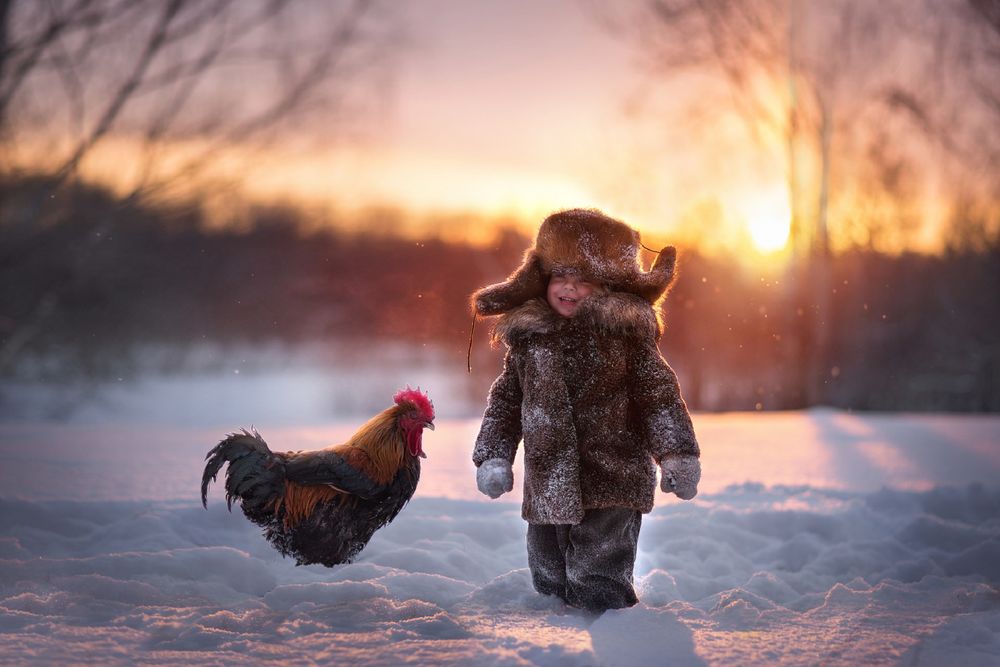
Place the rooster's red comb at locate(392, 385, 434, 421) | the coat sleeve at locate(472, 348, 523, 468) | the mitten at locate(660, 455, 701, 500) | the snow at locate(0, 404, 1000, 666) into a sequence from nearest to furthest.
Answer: the snow at locate(0, 404, 1000, 666) → the mitten at locate(660, 455, 701, 500) → the coat sleeve at locate(472, 348, 523, 468) → the rooster's red comb at locate(392, 385, 434, 421)

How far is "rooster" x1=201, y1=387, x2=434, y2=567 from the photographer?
11.2 ft

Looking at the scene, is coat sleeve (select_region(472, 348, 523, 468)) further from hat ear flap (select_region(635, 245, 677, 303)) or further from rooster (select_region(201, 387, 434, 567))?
hat ear flap (select_region(635, 245, 677, 303))

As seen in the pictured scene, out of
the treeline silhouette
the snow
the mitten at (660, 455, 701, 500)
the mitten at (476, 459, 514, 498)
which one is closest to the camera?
the snow

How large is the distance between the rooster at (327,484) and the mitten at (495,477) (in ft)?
1.41

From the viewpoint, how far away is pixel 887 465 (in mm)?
6355

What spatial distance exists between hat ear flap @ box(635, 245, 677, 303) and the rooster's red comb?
1.03 m

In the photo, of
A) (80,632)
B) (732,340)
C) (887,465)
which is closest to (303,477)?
(80,632)

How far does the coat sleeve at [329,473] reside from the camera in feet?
11.2

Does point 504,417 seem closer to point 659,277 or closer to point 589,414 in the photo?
point 589,414

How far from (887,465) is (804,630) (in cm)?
382

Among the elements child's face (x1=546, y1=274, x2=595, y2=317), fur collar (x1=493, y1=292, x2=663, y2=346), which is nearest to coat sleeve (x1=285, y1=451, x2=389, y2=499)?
fur collar (x1=493, y1=292, x2=663, y2=346)

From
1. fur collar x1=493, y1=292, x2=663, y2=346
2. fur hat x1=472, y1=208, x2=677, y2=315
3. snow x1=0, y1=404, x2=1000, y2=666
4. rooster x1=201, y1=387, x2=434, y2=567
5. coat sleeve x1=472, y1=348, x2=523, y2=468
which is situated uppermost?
fur hat x1=472, y1=208, x2=677, y2=315

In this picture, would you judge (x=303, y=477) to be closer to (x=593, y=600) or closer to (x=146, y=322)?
(x=593, y=600)

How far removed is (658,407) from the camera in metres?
3.21
